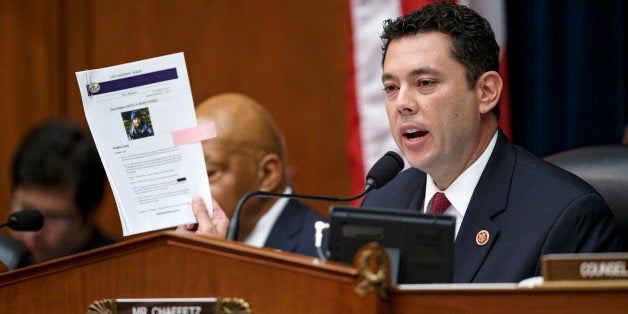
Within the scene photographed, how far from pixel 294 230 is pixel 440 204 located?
3.72 ft

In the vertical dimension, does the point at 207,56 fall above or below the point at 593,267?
above

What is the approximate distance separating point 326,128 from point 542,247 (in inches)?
87.4

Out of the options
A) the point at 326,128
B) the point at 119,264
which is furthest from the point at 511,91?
the point at 119,264

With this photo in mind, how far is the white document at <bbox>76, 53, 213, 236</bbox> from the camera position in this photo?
2.34m

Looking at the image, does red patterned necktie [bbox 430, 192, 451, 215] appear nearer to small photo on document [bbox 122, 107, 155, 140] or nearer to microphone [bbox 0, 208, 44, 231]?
small photo on document [bbox 122, 107, 155, 140]

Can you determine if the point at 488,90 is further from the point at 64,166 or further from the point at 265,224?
the point at 64,166

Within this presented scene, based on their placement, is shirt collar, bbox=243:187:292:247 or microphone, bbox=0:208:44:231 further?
shirt collar, bbox=243:187:292:247

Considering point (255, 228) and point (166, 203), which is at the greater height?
point (166, 203)

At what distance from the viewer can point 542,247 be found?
240 cm

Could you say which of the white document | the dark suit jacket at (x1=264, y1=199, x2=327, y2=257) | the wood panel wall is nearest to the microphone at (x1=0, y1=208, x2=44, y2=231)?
the white document

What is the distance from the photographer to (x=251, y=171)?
12.6 ft

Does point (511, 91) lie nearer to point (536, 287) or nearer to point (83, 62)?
point (83, 62)

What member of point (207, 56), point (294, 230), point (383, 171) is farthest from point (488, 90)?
point (207, 56)

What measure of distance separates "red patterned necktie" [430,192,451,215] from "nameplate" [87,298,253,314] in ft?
3.31
